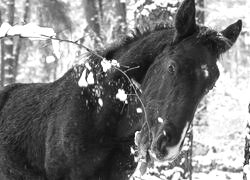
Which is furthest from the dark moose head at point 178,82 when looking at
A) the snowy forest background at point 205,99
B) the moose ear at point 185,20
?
the snowy forest background at point 205,99

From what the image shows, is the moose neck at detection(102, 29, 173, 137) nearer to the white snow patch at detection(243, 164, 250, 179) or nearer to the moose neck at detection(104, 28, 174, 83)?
the moose neck at detection(104, 28, 174, 83)

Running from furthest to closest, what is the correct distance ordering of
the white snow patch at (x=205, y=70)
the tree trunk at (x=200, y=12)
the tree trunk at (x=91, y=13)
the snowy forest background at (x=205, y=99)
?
the tree trunk at (x=91, y=13)
the tree trunk at (x=200, y=12)
the snowy forest background at (x=205, y=99)
the white snow patch at (x=205, y=70)

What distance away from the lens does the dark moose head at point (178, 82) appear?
296 cm

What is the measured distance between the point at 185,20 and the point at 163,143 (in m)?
Result: 1.14

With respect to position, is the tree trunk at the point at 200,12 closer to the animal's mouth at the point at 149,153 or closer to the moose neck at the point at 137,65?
the moose neck at the point at 137,65

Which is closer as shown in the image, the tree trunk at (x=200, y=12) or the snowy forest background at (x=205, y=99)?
the snowy forest background at (x=205, y=99)

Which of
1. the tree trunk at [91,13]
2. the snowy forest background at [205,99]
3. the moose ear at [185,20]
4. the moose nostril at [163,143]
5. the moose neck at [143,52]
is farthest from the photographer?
the tree trunk at [91,13]

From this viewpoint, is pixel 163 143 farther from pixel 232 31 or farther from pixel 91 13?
pixel 91 13

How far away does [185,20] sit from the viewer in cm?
342

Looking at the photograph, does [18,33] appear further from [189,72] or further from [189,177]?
[189,177]

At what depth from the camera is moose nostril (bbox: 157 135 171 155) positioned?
2.88 meters

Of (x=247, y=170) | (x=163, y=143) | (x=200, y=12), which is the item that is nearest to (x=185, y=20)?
(x=163, y=143)

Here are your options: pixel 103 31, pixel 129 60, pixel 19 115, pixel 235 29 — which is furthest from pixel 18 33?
pixel 103 31

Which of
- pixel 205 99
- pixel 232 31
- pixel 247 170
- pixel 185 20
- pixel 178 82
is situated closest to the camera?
pixel 178 82
